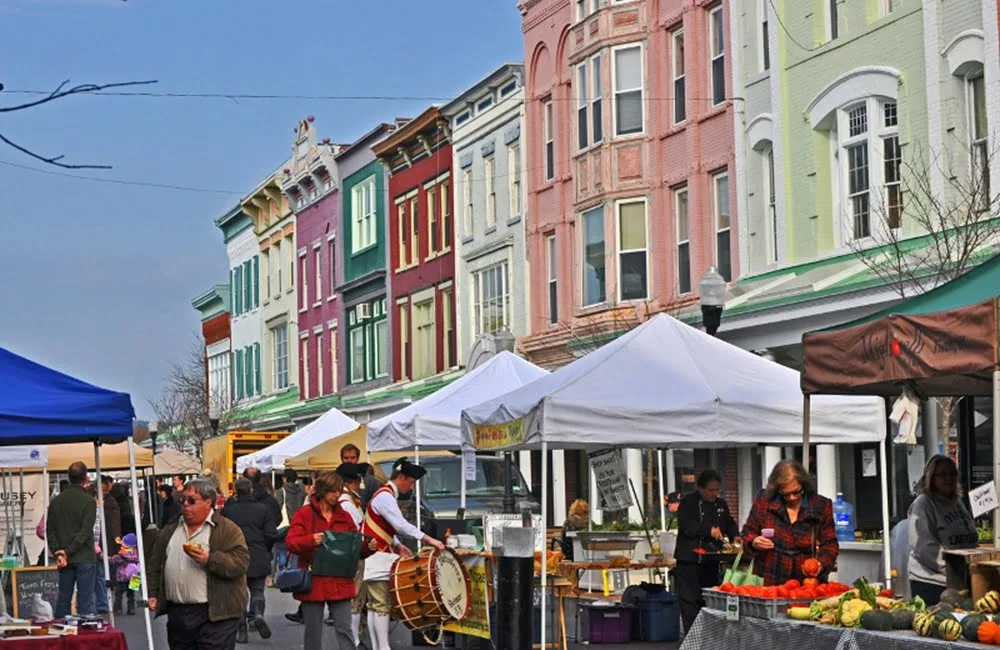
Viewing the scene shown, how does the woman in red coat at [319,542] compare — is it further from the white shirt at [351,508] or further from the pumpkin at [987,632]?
the pumpkin at [987,632]

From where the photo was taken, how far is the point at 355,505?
1590 cm

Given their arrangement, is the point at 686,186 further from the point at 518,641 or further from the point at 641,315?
the point at 518,641

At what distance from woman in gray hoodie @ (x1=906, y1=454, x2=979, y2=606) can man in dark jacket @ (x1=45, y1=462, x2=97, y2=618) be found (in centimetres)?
1058

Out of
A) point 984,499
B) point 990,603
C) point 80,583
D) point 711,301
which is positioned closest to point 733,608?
point 984,499

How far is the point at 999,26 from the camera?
81.6 feet

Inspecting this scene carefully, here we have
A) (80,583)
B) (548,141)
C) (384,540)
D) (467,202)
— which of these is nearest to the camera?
(384,540)

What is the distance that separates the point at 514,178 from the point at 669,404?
2670cm

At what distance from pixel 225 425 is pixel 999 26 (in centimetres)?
4933

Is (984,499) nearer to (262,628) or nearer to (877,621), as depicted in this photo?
(877,621)

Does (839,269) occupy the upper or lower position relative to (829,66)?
lower

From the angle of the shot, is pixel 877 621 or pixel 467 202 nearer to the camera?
pixel 877 621

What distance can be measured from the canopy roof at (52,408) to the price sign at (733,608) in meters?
4.92

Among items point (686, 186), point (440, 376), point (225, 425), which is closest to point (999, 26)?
point (686, 186)

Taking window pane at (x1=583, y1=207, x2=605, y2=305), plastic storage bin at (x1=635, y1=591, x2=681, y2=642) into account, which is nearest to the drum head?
plastic storage bin at (x1=635, y1=591, x2=681, y2=642)
